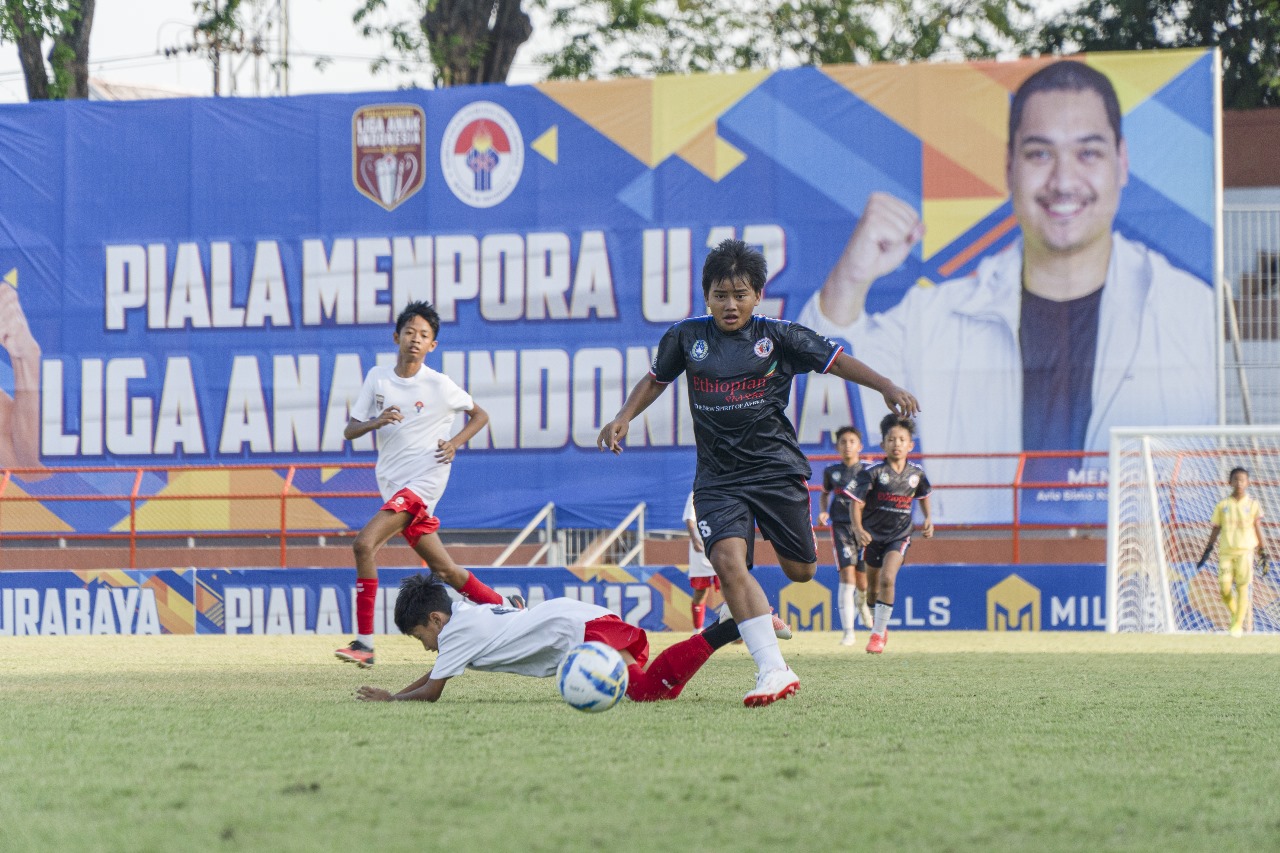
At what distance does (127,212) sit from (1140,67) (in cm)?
1267

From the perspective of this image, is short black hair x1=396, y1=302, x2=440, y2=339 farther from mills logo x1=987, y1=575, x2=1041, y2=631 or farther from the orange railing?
the orange railing

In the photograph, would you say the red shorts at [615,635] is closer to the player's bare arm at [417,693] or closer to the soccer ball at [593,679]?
the soccer ball at [593,679]

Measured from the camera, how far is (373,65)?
2809 cm

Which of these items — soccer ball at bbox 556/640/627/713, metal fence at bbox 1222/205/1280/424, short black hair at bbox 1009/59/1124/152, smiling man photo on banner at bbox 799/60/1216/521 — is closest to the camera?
soccer ball at bbox 556/640/627/713

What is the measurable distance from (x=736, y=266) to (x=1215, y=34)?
83.3 feet

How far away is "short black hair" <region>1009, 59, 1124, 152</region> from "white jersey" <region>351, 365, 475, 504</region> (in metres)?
11.2

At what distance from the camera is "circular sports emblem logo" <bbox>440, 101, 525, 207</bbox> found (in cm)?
1948

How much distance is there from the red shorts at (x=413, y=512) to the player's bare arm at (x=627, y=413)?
2.53 metres

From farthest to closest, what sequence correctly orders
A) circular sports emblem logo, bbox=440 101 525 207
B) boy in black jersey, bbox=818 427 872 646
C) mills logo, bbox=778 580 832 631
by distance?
1. circular sports emblem logo, bbox=440 101 525 207
2. mills logo, bbox=778 580 832 631
3. boy in black jersey, bbox=818 427 872 646

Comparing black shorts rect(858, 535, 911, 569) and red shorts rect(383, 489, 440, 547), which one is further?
black shorts rect(858, 535, 911, 569)

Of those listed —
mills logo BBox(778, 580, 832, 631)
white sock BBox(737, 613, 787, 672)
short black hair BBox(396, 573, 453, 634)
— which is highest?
short black hair BBox(396, 573, 453, 634)

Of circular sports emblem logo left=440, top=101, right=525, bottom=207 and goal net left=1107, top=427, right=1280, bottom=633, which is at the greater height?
circular sports emblem logo left=440, top=101, right=525, bottom=207

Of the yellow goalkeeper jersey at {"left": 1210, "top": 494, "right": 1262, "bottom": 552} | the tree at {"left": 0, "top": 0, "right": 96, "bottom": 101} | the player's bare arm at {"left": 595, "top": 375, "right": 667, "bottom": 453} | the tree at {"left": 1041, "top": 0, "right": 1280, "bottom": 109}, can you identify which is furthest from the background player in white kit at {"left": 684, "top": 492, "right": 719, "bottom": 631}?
the tree at {"left": 1041, "top": 0, "right": 1280, "bottom": 109}

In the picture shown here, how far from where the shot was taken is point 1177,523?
632 inches
